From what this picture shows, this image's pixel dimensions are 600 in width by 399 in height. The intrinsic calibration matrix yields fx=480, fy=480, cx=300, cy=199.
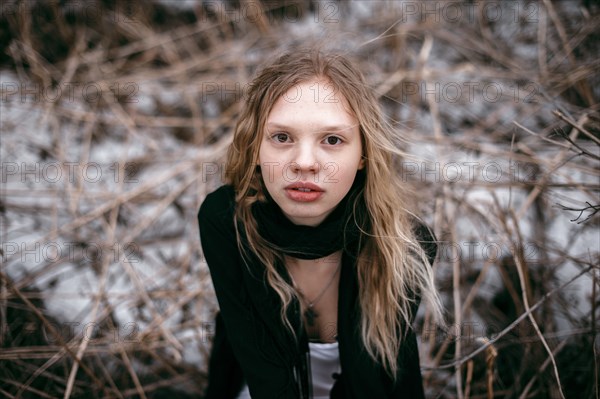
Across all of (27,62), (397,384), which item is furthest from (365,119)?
(27,62)

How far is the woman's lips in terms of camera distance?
108cm

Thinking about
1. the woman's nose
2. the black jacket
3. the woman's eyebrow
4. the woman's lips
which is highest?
the woman's eyebrow

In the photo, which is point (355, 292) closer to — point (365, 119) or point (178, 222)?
point (365, 119)

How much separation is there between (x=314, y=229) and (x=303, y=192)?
12 cm

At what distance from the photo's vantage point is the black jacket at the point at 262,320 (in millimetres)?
1271

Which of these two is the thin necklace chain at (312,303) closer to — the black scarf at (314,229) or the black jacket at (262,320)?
the black jacket at (262,320)

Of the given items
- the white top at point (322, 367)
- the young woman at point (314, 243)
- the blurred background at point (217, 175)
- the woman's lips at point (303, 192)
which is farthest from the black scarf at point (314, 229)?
the white top at point (322, 367)

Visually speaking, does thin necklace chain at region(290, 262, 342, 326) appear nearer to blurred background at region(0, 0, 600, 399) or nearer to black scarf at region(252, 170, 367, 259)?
black scarf at region(252, 170, 367, 259)

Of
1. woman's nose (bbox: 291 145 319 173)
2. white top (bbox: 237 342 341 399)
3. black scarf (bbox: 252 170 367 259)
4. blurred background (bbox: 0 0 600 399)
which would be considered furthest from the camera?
blurred background (bbox: 0 0 600 399)

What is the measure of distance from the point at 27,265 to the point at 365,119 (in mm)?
1582

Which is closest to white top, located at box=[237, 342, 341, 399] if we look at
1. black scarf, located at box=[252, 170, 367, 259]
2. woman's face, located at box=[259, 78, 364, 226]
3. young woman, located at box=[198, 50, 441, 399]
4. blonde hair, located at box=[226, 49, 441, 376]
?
young woman, located at box=[198, 50, 441, 399]

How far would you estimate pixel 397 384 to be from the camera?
4.52 ft

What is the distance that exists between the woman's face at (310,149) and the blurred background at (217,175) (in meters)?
0.24

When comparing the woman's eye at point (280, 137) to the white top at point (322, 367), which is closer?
the woman's eye at point (280, 137)
